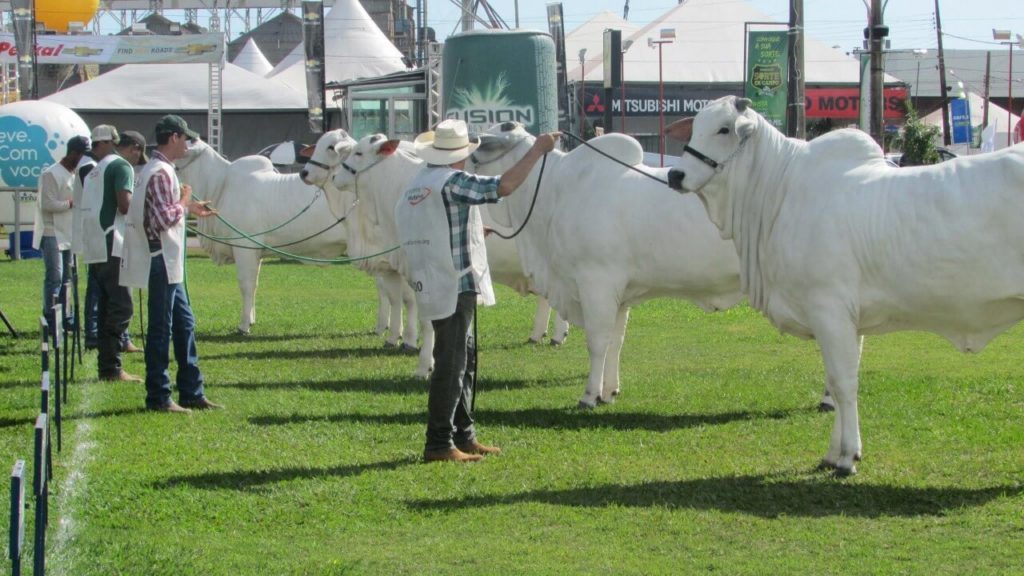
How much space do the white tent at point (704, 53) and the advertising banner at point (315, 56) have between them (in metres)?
10.3

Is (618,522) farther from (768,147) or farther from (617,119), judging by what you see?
(617,119)

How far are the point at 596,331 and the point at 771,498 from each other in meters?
3.21

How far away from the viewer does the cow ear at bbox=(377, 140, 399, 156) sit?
11820mm

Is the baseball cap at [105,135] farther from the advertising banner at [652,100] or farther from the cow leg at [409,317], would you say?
the advertising banner at [652,100]

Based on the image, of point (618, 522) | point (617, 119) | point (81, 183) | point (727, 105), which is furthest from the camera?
point (617, 119)

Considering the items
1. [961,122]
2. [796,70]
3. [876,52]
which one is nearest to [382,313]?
[796,70]

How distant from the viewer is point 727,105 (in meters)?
8.07

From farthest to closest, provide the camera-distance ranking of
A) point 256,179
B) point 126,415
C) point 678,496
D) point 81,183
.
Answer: point 256,179
point 81,183
point 126,415
point 678,496

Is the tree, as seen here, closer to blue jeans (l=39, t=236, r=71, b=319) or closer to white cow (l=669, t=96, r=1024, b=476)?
blue jeans (l=39, t=236, r=71, b=319)

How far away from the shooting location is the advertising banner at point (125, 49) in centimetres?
3638

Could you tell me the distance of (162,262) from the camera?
9.71 metres

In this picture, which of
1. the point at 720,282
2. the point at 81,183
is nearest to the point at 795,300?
the point at 720,282

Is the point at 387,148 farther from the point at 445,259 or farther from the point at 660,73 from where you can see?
the point at 660,73

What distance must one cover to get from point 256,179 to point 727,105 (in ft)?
28.8
